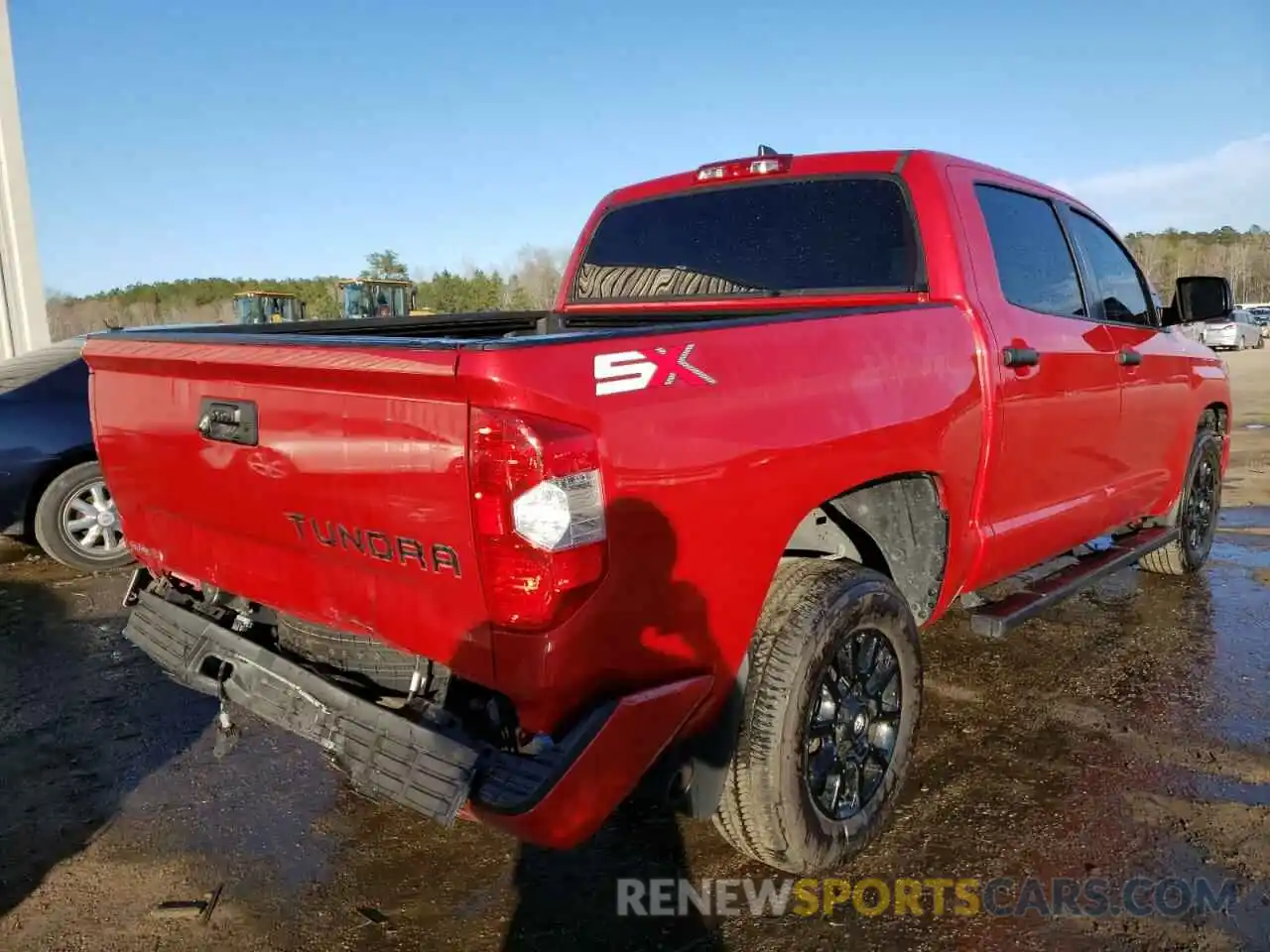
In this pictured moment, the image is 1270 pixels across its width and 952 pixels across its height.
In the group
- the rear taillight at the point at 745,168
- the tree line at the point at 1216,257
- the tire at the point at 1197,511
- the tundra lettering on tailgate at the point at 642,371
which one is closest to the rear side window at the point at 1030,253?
the rear taillight at the point at 745,168

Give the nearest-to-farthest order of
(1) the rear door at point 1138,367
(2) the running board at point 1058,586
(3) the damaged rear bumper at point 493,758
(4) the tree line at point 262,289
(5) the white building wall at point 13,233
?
(3) the damaged rear bumper at point 493,758 → (2) the running board at point 1058,586 → (1) the rear door at point 1138,367 → (5) the white building wall at point 13,233 → (4) the tree line at point 262,289

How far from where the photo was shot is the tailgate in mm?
2020

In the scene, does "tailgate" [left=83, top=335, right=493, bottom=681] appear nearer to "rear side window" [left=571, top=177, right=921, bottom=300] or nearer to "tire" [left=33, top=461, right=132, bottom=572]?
"rear side window" [left=571, top=177, right=921, bottom=300]

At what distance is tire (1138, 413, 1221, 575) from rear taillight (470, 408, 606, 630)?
182 inches

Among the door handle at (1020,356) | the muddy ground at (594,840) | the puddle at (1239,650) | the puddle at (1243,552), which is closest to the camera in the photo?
the muddy ground at (594,840)

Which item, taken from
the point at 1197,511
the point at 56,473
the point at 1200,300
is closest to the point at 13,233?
the point at 56,473

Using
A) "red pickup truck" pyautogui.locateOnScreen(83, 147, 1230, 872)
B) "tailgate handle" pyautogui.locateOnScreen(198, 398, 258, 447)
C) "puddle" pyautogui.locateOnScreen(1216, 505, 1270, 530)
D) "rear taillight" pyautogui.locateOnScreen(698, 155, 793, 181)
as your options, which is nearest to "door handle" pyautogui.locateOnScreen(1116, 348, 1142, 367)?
"red pickup truck" pyautogui.locateOnScreen(83, 147, 1230, 872)

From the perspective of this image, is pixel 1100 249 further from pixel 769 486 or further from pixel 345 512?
pixel 345 512

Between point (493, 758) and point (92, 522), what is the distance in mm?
5212

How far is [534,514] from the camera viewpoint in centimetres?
191

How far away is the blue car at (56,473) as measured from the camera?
19.6ft

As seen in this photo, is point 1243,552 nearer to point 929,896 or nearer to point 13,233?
point 929,896

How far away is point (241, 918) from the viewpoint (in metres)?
2.59

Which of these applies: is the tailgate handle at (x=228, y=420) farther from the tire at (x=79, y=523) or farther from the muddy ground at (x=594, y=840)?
the tire at (x=79, y=523)
